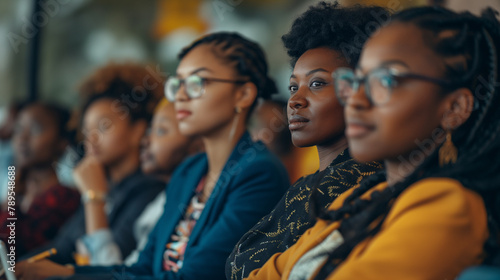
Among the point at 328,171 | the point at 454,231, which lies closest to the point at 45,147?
the point at 328,171

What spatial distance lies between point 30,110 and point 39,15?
1707mm

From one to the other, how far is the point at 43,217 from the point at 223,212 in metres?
1.51

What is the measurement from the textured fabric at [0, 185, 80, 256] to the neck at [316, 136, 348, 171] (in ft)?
6.14

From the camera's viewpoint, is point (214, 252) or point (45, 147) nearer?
point (214, 252)

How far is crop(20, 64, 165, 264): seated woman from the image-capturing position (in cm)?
263

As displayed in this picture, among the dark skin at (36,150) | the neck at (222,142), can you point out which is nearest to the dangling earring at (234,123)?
the neck at (222,142)

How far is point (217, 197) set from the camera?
1.87m

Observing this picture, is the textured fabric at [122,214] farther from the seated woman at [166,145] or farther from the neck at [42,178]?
the neck at [42,178]

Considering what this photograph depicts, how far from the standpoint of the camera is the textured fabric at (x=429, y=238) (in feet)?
3.03

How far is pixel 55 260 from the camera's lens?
7.47ft

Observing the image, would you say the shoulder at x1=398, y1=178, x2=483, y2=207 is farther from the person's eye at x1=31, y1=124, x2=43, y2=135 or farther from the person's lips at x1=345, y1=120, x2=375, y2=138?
the person's eye at x1=31, y1=124, x2=43, y2=135

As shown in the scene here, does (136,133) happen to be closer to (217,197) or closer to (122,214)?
(122,214)

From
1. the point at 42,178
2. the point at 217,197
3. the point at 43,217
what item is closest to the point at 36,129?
the point at 42,178

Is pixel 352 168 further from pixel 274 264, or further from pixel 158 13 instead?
pixel 158 13
